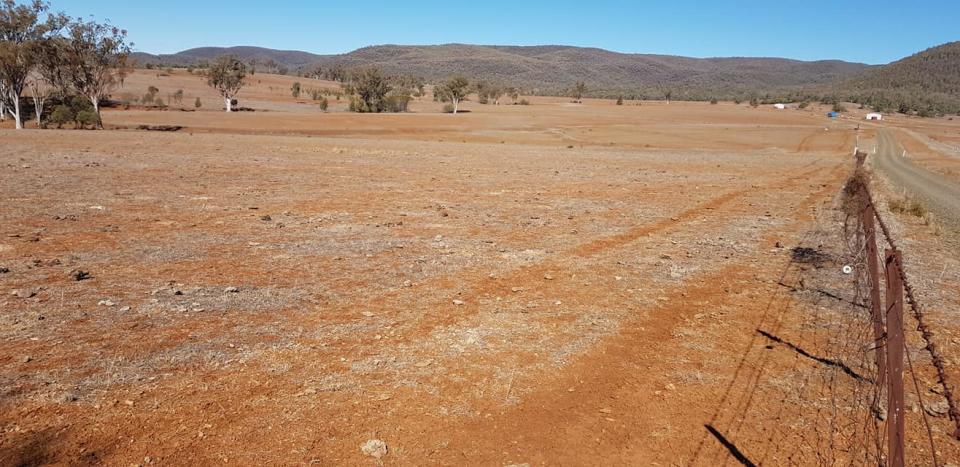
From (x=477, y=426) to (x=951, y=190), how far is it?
30287mm

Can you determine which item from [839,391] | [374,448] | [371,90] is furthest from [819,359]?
[371,90]

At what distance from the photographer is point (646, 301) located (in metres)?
8.31

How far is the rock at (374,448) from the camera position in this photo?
14.7ft

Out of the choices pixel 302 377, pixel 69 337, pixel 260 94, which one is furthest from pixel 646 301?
pixel 260 94

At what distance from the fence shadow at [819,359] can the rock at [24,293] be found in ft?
29.9

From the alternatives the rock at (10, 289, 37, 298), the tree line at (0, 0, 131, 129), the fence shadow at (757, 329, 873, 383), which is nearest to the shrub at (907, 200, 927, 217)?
the fence shadow at (757, 329, 873, 383)

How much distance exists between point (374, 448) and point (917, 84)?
21293 cm

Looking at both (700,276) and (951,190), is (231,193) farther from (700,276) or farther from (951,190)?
(951,190)

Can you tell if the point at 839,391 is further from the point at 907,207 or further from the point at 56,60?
the point at 56,60

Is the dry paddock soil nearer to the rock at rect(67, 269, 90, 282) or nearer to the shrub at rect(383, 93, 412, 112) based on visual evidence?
the rock at rect(67, 269, 90, 282)

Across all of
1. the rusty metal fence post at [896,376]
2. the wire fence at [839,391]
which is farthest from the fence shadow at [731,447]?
the rusty metal fence post at [896,376]

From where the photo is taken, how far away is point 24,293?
726 centimetres

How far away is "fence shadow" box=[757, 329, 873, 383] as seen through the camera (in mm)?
5971

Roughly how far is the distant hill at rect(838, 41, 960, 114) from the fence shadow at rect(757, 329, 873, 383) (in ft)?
480
